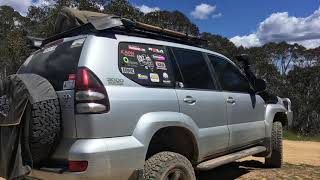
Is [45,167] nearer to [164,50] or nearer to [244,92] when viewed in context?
[164,50]

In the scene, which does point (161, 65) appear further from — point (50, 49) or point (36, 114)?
point (36, 114)

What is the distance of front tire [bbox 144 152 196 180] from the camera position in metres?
4.89

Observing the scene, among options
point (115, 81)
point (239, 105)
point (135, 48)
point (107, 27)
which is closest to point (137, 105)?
point (115, 81)

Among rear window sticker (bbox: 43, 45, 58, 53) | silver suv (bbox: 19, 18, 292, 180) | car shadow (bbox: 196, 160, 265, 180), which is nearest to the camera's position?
silver suv (bbox: 19, 18, 292, 180)

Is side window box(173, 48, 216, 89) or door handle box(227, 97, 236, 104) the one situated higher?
side window box(173, 48, 216, 89)

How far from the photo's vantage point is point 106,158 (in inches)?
174

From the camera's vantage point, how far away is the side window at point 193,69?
573 centimetres

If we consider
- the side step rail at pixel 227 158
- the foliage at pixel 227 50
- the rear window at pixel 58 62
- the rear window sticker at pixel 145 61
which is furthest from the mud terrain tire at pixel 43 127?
the foliage at pixel 227 50

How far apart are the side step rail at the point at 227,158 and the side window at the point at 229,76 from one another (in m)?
0.86

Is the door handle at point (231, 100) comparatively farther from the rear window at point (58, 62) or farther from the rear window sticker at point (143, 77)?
the rear window at point (58, 62)

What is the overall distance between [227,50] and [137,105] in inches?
1084

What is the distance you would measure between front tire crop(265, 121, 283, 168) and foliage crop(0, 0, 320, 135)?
10.6 meters

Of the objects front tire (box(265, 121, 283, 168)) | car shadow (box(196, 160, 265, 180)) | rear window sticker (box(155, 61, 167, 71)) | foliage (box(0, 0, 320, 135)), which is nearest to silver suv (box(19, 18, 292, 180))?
rear window sticker (box(155, 61, 167, 71))

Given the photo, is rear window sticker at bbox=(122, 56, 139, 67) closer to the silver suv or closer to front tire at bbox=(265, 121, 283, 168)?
the silver suv
